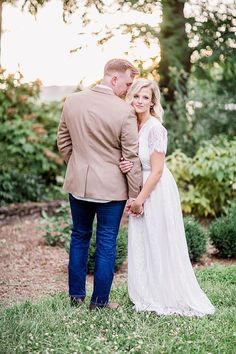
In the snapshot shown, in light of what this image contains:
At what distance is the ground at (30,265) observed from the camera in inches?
234

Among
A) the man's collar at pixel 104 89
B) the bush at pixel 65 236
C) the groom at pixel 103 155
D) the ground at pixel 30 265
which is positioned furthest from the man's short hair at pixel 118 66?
the bush at pixel 65 236

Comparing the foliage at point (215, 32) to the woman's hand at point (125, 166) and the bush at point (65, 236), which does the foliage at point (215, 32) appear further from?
the bush at point (65, 236)

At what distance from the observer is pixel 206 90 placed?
1084cm

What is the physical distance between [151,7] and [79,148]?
64.0 inches

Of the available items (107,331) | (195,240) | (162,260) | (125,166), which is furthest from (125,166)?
(195,240)

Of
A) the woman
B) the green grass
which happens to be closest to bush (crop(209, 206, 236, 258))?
the green grass

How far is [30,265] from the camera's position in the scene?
22.7 ft

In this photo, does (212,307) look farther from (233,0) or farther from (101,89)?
(233,0)

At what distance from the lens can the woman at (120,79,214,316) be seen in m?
4.82

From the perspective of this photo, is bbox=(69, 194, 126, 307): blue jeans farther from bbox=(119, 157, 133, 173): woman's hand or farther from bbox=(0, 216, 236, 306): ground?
bbox=(0, 216, 236, 306): ground

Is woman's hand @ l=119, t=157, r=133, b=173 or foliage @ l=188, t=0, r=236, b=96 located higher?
foliage @ l=188, t=0, r=236, b=96

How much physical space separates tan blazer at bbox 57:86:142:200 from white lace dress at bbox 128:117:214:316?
0.25 meters

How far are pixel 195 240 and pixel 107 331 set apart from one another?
2774 mm

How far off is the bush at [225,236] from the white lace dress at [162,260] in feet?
7.32
